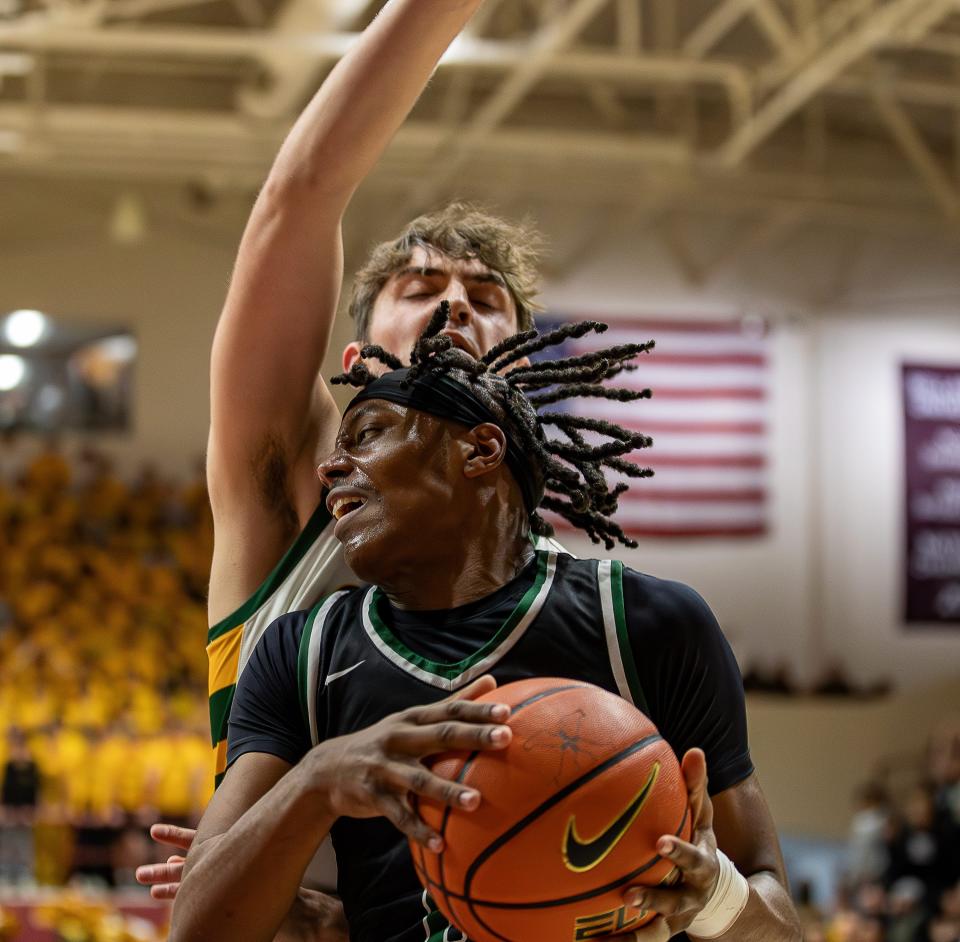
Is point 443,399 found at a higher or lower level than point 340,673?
higher

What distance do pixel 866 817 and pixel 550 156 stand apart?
6.38 m

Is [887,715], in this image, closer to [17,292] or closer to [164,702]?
[164,702]

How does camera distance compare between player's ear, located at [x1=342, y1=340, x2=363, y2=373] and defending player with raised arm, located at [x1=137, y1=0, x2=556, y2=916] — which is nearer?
defending player with raised arm, located at [x1=137, y1=0, x2=556, y2=916]

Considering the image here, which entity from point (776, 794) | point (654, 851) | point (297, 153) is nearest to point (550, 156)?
point (776, 794)

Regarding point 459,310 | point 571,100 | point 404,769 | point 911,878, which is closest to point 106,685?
point 571,100

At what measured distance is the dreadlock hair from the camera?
2084 millimetres

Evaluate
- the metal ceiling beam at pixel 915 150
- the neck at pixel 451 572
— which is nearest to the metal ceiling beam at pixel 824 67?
the metal ceiling beam at pixel 915 150

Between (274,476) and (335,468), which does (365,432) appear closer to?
(335,468)

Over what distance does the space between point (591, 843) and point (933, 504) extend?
50.5 feet

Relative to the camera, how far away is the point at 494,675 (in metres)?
1.89

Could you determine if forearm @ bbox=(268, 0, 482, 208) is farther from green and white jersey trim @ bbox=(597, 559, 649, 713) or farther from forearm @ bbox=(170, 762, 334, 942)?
forearm @ bbox=(170, 762, 334, 942)

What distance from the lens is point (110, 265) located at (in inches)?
622

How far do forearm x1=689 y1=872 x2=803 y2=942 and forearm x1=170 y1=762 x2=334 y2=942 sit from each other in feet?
1.57

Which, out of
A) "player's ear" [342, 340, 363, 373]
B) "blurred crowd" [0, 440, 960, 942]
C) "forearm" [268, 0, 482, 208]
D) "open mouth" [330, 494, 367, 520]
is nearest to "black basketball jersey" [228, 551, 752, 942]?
"open mouth" [330, 494, 367, 520]
